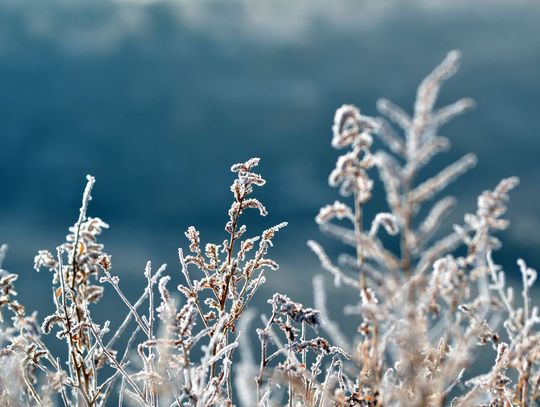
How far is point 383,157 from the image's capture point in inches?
100

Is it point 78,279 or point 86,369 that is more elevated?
point 78,279

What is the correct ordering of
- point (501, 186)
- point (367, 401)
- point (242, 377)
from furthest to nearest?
point (367, 401), point (501, 186), point (242, 377)

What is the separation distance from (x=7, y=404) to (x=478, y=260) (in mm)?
2522

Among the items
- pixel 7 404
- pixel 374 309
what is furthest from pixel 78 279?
pixel 374 309

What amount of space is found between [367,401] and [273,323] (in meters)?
0.61

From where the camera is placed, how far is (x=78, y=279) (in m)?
4.11

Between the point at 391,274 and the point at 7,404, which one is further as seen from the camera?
the point at 7,404

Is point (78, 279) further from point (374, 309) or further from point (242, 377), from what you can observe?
point (374, 309)

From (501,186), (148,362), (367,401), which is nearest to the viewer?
(501,186)

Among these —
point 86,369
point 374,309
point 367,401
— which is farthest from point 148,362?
point 374,309

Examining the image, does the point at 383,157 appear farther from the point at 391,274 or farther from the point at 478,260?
the point at 478,260

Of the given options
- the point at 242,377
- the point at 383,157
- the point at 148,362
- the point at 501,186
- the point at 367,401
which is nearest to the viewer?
the point at 383,157

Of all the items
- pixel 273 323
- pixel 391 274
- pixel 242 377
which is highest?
pixel 273 323

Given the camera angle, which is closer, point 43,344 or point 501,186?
point 501,186
